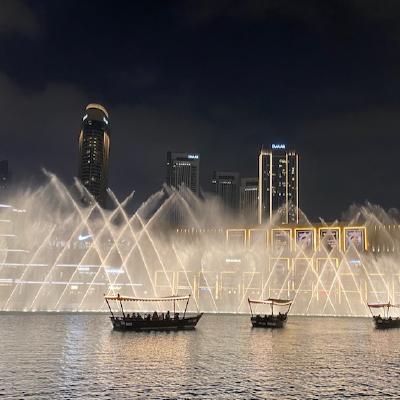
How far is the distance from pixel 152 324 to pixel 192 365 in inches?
1171

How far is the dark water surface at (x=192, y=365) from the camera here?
104ft

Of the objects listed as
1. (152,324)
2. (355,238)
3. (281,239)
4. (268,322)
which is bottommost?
(152,324)

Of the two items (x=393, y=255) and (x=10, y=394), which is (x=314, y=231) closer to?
(x=393, y=255)

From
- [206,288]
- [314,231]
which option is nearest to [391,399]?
[314,231]

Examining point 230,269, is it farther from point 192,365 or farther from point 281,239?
point 192,365

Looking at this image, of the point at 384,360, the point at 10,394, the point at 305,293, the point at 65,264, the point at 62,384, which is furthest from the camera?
the point at 65,264

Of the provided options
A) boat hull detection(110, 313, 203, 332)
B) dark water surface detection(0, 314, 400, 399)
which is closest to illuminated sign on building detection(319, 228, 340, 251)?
boat hull detection(110, 313, 203, 332)

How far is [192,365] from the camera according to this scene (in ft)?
133

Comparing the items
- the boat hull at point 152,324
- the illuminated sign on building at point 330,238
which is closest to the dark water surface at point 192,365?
the boat hull at point 152,324

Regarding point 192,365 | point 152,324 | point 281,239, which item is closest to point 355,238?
point 281,239

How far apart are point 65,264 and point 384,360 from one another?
13139 cm

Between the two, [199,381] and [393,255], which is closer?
[199,381]

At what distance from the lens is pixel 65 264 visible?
16588cm

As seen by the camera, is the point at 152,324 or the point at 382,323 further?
the point at 382,323
